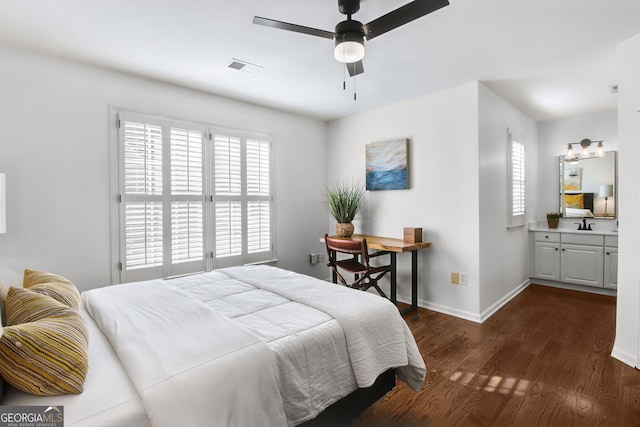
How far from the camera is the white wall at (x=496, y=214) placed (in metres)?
3.35

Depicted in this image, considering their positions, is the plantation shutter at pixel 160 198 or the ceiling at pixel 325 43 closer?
the ceiling at pixel 325 43

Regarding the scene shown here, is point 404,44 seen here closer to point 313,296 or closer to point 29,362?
point 313,296

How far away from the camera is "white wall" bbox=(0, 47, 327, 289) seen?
8.05 ft

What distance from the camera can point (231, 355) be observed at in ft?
3.99

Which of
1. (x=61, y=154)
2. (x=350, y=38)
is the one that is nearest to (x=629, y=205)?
(x=350, y=38)

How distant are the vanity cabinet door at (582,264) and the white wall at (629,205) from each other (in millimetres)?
1983

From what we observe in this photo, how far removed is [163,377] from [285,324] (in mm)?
578

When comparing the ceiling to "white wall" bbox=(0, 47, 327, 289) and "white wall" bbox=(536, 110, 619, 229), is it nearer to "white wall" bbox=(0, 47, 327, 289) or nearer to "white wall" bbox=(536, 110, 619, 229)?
"white wall" bbox=(0, 47, 327, 289)

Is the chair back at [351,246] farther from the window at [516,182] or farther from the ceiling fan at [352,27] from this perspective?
the window at [516,182]

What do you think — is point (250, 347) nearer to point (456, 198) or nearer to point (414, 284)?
point (414, 284)

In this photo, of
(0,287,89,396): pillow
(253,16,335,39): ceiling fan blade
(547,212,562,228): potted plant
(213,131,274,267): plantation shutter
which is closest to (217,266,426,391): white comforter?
(0,287,89,396): pillow

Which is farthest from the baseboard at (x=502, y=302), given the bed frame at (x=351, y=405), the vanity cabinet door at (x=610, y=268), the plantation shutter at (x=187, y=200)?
the plantation shutter at (x=187, y=200)

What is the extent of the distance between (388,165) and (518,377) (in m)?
2.54

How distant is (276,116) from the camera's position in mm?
4172
